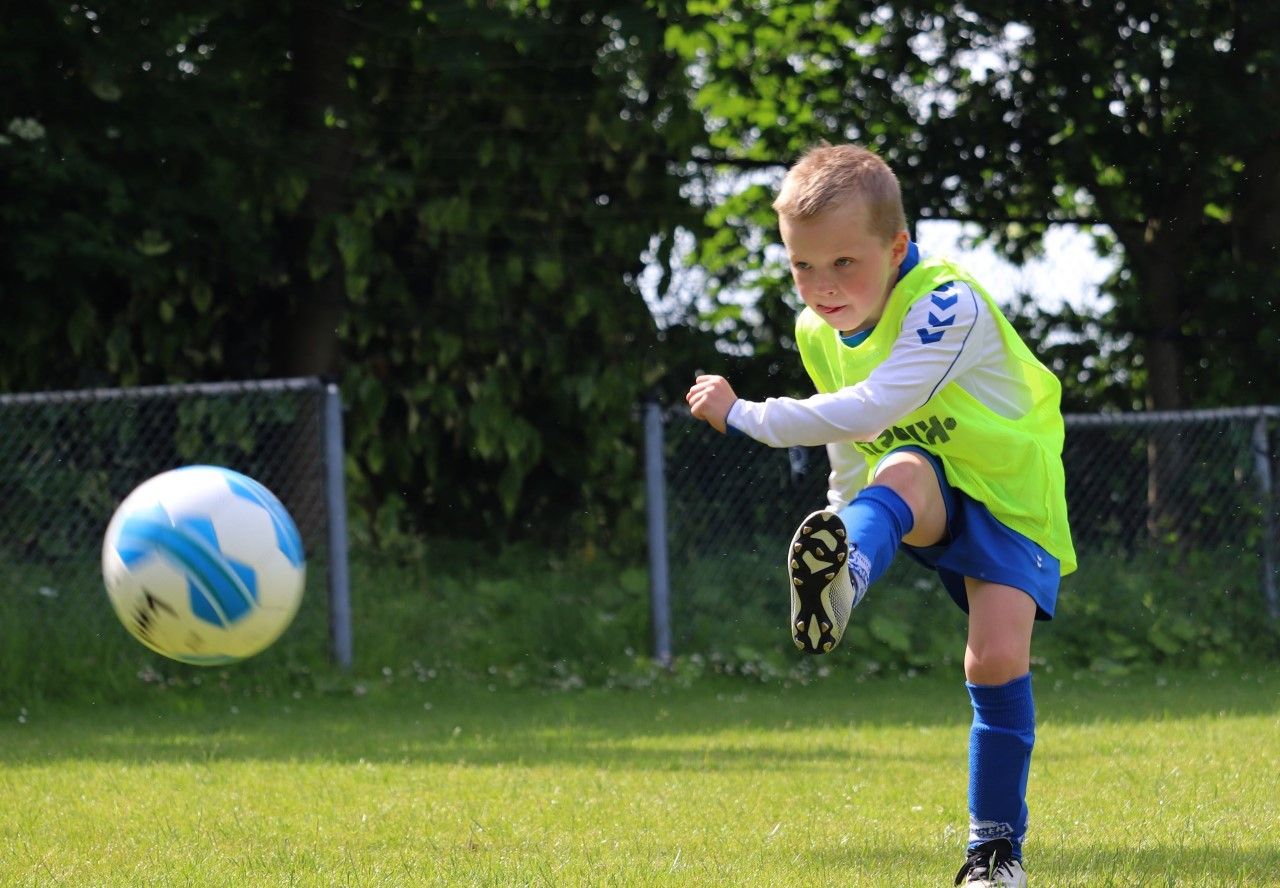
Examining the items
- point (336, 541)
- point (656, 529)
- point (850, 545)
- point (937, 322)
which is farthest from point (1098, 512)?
point (850, 545)

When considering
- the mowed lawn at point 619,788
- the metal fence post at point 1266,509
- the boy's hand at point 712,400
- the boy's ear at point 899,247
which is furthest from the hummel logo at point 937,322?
the metal fence post at point 1266,509

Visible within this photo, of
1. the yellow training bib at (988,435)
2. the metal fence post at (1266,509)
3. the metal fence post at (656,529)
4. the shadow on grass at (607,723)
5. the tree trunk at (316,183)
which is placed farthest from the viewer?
the tree trunk at (316,183)

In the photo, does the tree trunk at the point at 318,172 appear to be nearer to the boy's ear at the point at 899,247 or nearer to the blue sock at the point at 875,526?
the boy's ear at the point at 899,247

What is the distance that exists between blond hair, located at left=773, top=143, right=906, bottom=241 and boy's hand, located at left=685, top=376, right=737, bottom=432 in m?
0.42

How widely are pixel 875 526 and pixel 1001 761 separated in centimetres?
66

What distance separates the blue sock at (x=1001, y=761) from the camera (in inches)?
144

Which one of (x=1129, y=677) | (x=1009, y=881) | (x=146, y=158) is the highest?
(x=146, y=158)

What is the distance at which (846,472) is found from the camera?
4164 mm

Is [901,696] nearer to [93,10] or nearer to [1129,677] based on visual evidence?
[1129,677]

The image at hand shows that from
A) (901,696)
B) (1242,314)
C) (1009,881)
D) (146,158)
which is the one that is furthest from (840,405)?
(1242,314)

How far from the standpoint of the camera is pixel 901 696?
797 centimetres

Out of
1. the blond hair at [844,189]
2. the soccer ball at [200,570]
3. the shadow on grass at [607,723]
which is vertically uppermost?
the blond hair at [844,189]

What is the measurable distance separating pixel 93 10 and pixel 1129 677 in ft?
21.9

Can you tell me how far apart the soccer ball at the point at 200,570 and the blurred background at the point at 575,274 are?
3.94m
